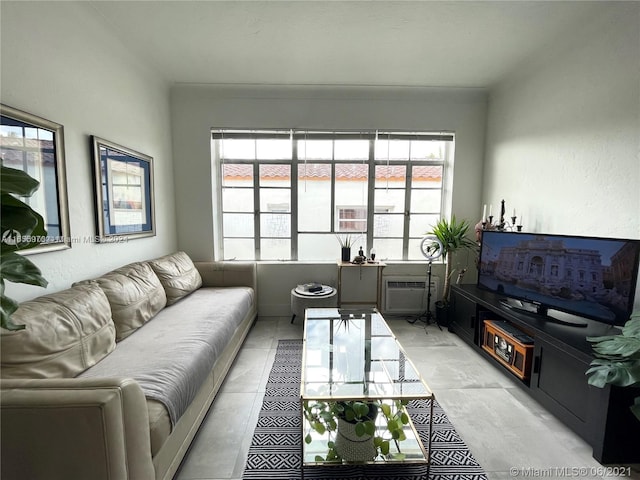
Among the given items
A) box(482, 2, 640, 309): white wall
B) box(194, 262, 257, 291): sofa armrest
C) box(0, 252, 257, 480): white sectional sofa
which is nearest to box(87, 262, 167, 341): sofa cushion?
box(0, 252, 257, 480): white sectional sofa

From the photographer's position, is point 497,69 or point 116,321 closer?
point 116,321

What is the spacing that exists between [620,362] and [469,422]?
863mm

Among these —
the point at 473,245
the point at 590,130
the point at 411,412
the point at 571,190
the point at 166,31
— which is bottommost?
the point at 411,412

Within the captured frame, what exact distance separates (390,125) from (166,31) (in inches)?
95.0

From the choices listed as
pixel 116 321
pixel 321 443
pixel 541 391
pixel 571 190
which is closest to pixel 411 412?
pixel 321 443

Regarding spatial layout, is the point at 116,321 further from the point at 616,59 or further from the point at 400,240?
the point at 616,59

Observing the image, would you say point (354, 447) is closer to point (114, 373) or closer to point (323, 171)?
point (114, 373)

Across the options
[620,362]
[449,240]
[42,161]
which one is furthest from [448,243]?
[42,161]

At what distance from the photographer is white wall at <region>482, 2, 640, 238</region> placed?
1805 millimetres

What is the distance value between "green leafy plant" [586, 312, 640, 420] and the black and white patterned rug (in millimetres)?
785

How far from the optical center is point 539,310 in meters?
2.11

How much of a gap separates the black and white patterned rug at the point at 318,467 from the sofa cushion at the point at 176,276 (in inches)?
48.9

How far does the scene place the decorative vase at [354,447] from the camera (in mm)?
1344

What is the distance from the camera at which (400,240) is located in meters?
3.58
